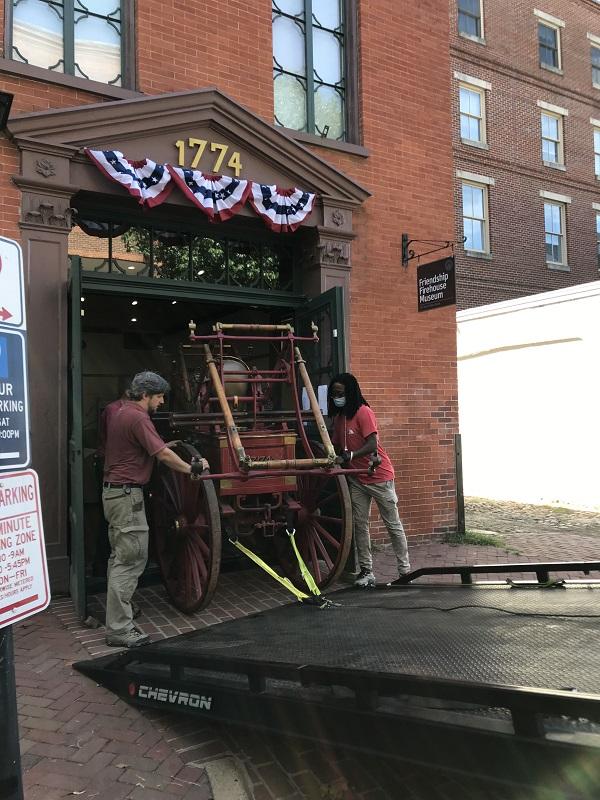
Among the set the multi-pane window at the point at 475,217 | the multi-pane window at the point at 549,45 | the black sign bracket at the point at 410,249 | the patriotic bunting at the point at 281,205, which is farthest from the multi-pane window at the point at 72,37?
the multi-pane window at the point at 549,45

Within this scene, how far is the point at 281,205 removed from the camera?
6.69 meters

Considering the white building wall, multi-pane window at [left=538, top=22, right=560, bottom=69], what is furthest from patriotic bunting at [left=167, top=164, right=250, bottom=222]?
multi-pane window at [left=538, top=22, right=560, bottom=69]

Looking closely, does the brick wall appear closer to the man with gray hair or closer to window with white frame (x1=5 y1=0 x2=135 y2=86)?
window with white frame (x1=5 y1=0 x2=135 y2=86)

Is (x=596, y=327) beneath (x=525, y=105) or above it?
beneath

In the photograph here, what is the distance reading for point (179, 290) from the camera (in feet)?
20.8

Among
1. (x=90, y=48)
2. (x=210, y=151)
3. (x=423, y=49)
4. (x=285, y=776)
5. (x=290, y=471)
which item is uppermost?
(x=423, y=49)

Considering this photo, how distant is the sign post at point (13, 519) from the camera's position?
6.83 feet

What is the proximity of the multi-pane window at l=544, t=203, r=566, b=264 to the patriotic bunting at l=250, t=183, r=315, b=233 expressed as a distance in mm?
14026

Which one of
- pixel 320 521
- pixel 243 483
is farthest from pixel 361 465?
pixel 243 483

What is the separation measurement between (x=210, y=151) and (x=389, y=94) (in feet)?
8.62

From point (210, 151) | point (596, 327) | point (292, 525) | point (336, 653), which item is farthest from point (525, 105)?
point (336, 653)

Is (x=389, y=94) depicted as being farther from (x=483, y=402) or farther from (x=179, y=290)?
(x=483, y=402)

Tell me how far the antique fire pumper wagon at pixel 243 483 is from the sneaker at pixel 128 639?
0.48 m

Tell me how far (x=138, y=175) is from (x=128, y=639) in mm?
3965
